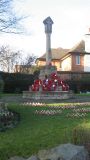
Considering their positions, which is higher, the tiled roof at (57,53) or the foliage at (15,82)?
the tiled roof at (57,53)

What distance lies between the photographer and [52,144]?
11.3 m

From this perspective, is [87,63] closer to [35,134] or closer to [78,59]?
[78,59]

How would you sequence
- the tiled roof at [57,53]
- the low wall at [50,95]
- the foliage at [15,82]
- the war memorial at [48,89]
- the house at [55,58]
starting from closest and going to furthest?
the low wall at [50,95]
the war memorial at [48,89]
the foliage at [15,82]
the house at [55,58]
the tiled roof at [57,53]

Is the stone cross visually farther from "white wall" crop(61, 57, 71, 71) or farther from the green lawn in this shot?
"white wall" crop(61, 57, 71, 71)

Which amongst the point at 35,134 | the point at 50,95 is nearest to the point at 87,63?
the point at 50,95

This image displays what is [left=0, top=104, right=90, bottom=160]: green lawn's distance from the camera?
1084 cm

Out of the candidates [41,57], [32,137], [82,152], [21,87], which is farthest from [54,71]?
[41,57]

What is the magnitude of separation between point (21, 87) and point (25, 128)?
3177 centimetres

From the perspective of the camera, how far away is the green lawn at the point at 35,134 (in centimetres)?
1084

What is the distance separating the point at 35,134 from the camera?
1302cm

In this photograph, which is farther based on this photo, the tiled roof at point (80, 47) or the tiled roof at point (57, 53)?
the tiled roof at point (57, 53)

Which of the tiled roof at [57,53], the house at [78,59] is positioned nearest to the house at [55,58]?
the tiled roof at [57,53]

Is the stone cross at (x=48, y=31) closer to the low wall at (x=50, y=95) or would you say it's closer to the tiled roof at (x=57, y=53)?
the low wall at (x=50, y=95)

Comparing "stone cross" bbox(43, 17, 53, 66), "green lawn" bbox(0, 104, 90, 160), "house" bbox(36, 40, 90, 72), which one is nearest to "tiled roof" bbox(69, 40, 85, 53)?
"house" bbox(36, 40, 90, 72)
